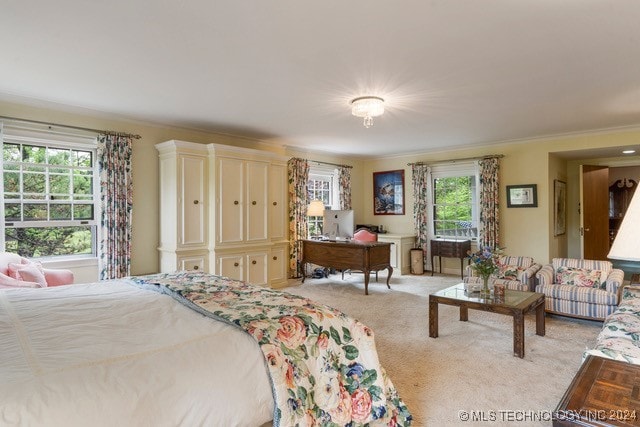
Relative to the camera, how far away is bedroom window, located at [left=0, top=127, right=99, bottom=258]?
3.97 m

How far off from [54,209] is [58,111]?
112cm

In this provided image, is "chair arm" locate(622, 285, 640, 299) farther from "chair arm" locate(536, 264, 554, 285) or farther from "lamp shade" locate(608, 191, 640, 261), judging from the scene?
"lamp shade" locate(608, 191, 640, 261)

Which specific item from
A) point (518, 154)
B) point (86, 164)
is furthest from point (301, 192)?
point (518, 154)

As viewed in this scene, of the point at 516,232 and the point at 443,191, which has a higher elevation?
the point at 443,191

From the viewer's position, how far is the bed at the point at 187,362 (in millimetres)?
1218

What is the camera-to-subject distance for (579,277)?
415cm

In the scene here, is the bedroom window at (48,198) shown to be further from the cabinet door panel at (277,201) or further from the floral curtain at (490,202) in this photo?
the floral curtain at (490,202)

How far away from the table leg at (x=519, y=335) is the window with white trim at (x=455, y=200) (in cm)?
394

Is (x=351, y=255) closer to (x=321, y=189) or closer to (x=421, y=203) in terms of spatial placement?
(x=321, y=189)

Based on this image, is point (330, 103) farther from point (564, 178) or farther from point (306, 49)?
point (564, 178)

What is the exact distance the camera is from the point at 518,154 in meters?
6.23

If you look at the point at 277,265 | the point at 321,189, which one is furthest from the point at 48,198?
the point at 321,189

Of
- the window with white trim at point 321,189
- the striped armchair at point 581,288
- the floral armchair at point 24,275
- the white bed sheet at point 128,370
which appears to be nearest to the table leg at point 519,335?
the striped armchair at point 581,288

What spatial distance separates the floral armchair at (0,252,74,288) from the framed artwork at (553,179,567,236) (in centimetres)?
707
